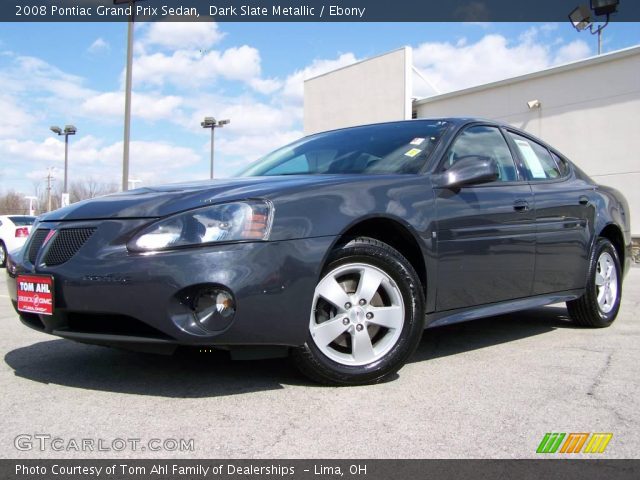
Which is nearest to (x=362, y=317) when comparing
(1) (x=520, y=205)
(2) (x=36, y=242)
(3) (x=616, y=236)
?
(1) (x=520, y=205)

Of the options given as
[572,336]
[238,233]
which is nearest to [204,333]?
[238,233]

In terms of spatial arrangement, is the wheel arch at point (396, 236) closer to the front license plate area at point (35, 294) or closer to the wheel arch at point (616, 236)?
the front license plate area at point (35, 294)

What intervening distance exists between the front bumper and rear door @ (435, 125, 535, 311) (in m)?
0.90

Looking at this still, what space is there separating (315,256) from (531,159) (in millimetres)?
2355

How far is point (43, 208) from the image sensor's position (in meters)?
64.1

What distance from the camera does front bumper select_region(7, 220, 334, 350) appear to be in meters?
2.67

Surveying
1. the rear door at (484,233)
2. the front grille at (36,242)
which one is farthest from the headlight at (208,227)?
the rear door at (484,233)

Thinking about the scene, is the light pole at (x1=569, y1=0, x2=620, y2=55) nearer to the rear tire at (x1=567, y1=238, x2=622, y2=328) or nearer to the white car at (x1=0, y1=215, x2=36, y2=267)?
the rear tire at (x1=567, y1=238, x2=622, y2=328)

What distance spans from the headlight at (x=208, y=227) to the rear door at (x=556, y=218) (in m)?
2.13

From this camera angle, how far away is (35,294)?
2.96 metres

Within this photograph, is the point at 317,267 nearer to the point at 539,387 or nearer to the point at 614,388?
the point at 539,387

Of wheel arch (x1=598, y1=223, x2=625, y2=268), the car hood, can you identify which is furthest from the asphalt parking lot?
wheel arch (x1=598, y1=223, x2=625, y2=268)

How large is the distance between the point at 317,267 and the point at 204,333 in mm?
587

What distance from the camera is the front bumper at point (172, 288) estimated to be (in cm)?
267
